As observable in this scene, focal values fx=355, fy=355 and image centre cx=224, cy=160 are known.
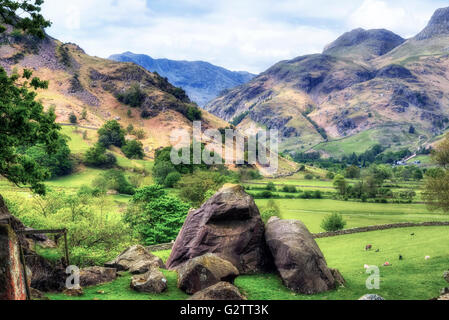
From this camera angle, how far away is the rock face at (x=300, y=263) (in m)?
22.2

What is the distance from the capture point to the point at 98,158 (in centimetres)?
11269

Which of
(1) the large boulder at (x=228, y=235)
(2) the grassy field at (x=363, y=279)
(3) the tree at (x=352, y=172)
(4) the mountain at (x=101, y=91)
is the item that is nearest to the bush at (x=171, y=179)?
(4) the mountain at (x=101, y=91)

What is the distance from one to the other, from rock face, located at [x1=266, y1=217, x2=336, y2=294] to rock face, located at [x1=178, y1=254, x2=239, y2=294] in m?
4.21

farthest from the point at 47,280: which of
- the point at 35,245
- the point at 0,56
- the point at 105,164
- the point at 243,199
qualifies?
the point at 0,56

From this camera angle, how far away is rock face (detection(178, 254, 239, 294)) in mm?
20078

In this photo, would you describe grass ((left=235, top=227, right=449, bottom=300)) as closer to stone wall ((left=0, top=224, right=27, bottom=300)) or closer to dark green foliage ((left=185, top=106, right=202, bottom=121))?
stone wall ((left=0, top=224, right=27, bottom=300))

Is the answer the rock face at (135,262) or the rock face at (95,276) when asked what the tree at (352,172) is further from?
the rock face at (95,276)

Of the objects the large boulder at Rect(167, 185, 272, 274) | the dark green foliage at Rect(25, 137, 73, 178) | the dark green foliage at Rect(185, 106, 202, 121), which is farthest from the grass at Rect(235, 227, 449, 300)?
the dark green foliage at Rect(185, 106, 202, 121)

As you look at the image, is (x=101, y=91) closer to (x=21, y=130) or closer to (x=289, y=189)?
(x=289, y=189)

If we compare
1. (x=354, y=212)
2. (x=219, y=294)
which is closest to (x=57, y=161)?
(x=354, y=212)

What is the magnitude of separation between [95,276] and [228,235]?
31.0 feet

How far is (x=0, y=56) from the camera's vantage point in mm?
161750

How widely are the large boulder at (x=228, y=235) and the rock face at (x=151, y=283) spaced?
5.42 m
